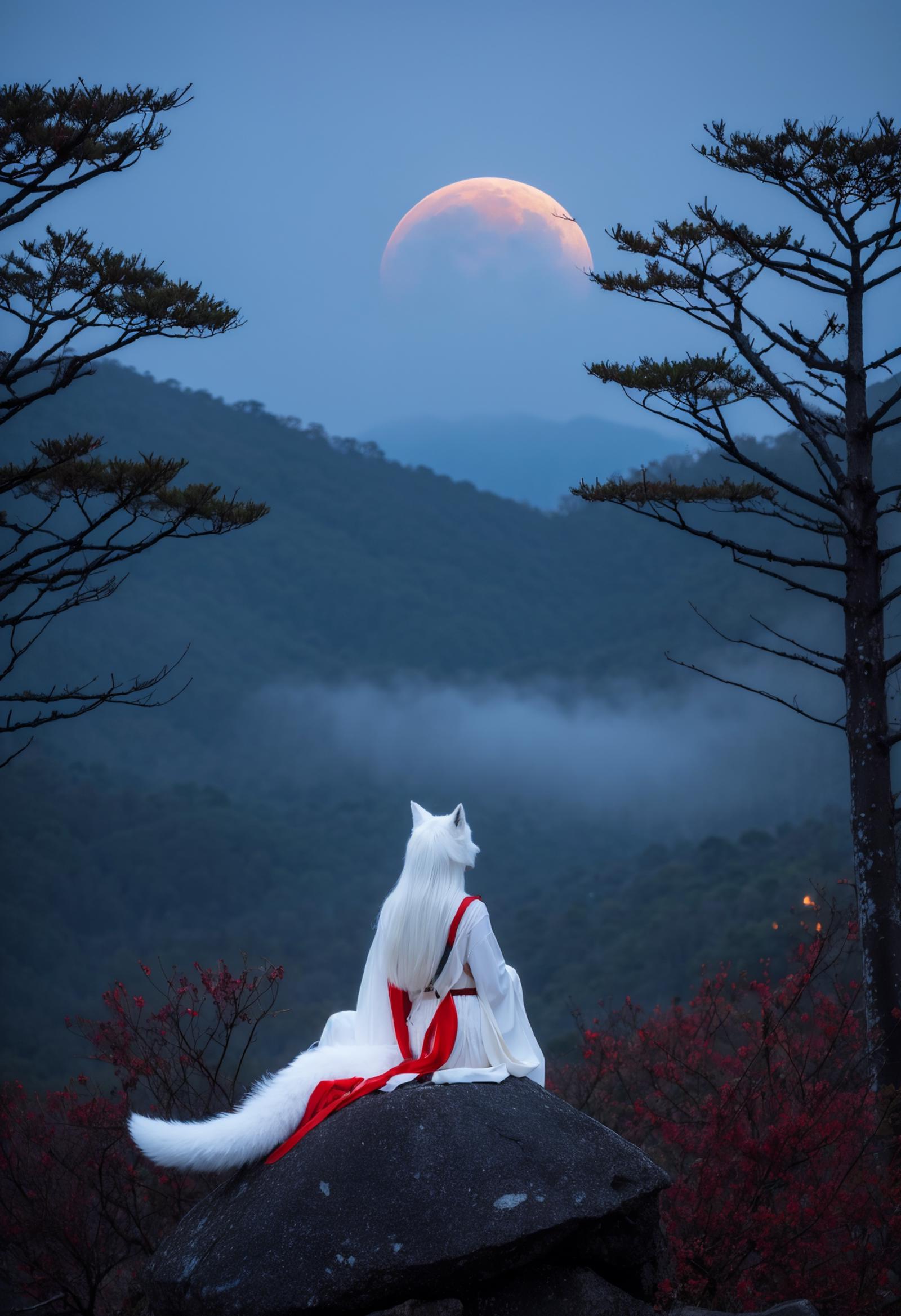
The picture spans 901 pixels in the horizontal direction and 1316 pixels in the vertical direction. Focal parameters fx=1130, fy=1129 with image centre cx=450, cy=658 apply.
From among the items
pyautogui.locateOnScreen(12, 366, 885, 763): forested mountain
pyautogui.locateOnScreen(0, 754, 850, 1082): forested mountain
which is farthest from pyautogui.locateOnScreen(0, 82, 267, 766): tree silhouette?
pyautogui.locateOnScreen(12, 366, 885, 763): forested mountain

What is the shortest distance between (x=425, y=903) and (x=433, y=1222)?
1443mm

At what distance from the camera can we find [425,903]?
5.67 metres

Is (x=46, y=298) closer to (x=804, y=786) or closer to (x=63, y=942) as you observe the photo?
(x=63, y=942)

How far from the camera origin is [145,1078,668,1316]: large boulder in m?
4.79

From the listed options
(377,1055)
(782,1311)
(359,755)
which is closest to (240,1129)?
(377,1055)

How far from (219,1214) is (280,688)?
84.9 metres

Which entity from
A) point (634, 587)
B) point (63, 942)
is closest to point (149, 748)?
point (63, 942)

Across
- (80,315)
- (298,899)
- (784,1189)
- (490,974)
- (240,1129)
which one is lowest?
(784,1189)

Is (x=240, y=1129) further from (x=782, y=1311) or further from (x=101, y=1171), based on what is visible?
(x=101, y=1171)

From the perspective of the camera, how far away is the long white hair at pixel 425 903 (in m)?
5.64

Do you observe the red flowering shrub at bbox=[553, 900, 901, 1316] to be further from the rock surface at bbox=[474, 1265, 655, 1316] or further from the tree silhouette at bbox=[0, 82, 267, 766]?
the tree silhouette at bbox=[0, 82, 267, 766]

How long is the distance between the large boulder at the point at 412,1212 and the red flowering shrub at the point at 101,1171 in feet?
8.52

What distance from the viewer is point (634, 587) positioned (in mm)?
93438

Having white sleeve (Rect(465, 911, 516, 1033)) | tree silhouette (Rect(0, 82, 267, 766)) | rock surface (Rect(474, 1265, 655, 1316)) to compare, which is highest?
tree silhouette (Rect(0, 82, 267, 766))
